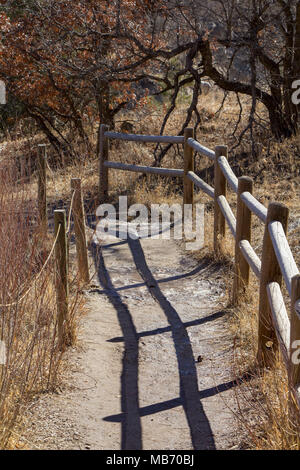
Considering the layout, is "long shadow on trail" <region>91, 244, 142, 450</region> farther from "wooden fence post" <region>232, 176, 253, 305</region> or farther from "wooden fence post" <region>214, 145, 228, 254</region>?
"wooden fence post" <region>214, 145, 228, 254</region>

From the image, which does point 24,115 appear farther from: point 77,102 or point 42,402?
point 42,402

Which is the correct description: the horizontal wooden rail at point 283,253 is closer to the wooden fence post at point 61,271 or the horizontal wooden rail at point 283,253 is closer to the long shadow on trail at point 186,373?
the long shadow on trail at point 186,373

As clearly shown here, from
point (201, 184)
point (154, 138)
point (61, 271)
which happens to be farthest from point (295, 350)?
point (154, 138)

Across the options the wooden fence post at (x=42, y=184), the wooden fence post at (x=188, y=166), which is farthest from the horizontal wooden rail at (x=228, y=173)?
the wooden fence post at (x=42, y=184)

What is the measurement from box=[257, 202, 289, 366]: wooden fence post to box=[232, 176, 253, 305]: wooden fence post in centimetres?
118

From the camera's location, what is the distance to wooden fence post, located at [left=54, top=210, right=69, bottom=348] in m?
4.66

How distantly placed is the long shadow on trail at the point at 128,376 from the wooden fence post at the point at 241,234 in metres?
1.01

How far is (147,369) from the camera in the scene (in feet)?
16.0

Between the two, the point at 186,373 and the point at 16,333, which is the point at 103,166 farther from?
the point at 16,333

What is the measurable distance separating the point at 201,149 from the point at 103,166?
2.53 metres

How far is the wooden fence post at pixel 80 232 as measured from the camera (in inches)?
234

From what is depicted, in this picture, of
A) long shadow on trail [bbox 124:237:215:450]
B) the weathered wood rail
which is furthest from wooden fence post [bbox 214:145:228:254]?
long shadow on trail [bbox 124:237:215:450]
